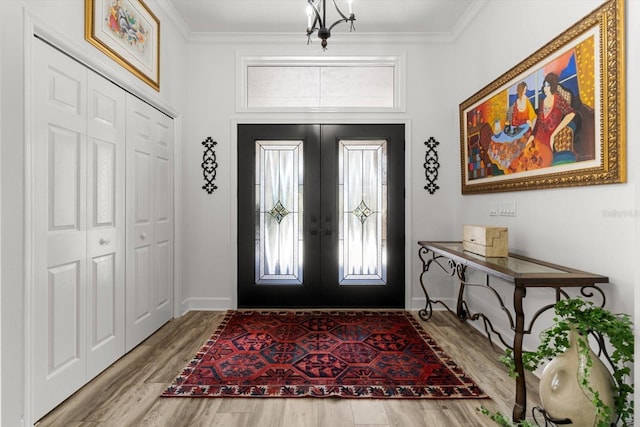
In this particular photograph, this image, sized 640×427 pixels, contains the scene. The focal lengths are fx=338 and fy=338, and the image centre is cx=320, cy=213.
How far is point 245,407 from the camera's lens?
194 cm

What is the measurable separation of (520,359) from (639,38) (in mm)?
1613

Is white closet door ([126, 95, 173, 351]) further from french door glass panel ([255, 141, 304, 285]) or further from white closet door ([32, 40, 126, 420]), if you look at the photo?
french door glass panel ([255, 141, 304, 285])

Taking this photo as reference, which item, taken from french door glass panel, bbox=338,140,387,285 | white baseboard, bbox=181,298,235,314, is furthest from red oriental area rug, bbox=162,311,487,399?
french door glass panel, bbox=338,140,387,285

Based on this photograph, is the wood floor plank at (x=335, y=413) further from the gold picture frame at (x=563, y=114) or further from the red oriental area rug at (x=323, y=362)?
the gold picture frame at (x=563, y=114)

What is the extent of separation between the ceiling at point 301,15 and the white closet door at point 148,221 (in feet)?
3.55

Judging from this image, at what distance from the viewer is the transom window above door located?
376cm

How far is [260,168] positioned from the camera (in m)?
3.72

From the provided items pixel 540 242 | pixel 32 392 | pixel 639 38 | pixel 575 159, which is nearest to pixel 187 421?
pixel 32 392

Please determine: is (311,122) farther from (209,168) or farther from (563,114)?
(563,114)

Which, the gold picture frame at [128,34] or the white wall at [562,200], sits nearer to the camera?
the white wall at [562,200]

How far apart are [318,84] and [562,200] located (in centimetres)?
266

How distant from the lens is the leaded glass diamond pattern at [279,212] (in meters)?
3.71

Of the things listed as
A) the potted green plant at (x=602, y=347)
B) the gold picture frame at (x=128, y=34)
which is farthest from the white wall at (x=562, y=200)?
the gold picture frame at (x=128, y=34)

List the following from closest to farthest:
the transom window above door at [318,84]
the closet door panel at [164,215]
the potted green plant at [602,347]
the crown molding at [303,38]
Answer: the potted green plant at [602,347], the closet door panel at [164,215], the crown molding at [303,38], the transom window above door at [318,84]
